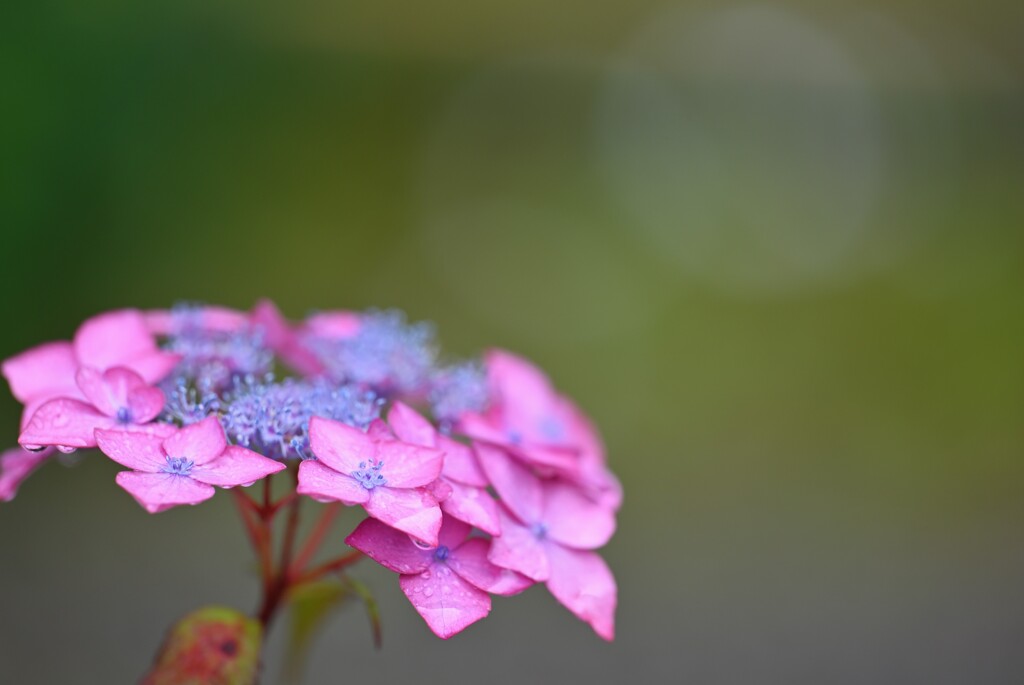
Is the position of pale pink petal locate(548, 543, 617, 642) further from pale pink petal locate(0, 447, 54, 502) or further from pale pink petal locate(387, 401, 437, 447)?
pale pink petal locate(0, 447, 54, 502)

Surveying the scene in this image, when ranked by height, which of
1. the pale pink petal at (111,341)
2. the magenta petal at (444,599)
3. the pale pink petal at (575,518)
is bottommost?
the magenta petal at (444,599)

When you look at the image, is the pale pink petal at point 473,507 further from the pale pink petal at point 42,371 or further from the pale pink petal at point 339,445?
the pale pink petal at point 42,371

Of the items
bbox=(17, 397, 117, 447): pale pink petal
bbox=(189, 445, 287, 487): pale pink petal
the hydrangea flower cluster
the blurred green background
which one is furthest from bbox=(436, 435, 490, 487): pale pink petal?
the blurred green background

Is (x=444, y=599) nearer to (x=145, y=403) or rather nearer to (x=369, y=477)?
(x=369, y=477)

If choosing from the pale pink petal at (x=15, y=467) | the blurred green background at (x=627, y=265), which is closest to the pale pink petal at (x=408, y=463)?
the pale pink petal at (x=15, y=467)

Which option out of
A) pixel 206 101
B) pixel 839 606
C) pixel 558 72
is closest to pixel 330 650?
pixel 839 606

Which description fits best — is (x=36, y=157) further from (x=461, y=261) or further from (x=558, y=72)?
(x=558, y=72)

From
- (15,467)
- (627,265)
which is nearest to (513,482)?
(15,467)
